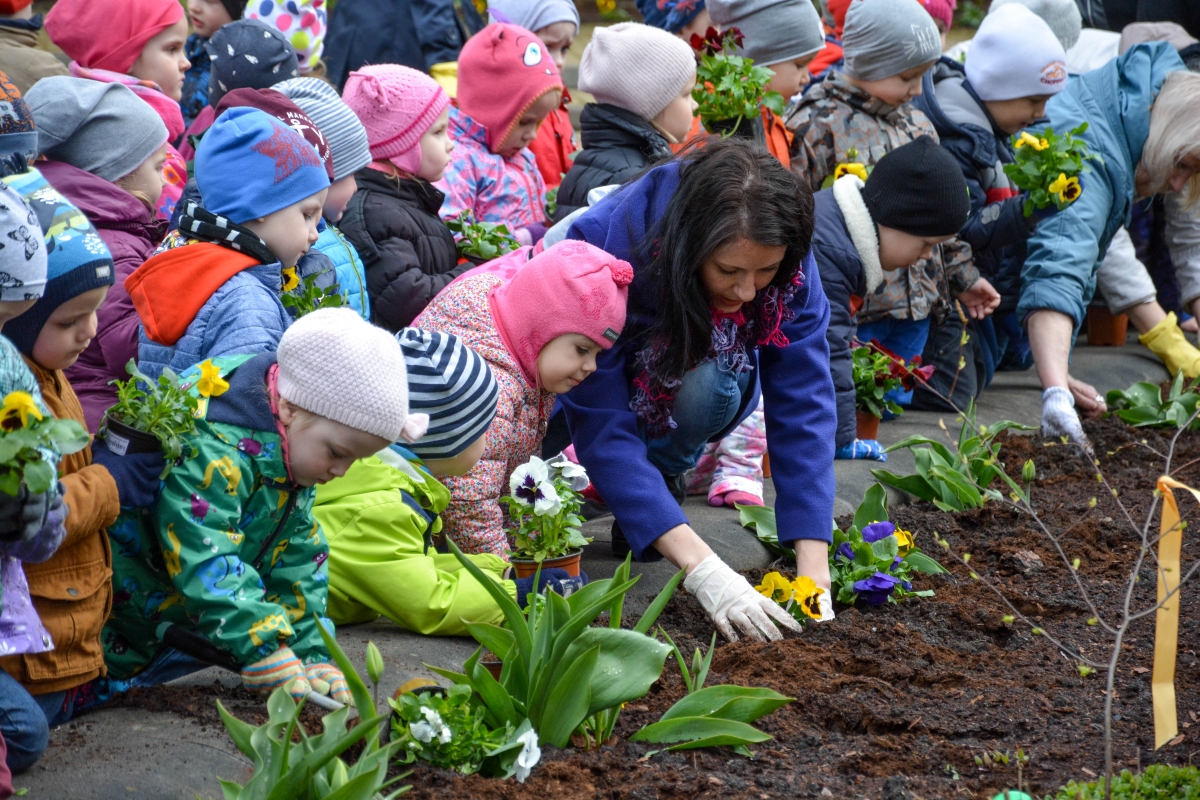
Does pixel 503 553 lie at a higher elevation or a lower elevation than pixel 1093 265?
higher

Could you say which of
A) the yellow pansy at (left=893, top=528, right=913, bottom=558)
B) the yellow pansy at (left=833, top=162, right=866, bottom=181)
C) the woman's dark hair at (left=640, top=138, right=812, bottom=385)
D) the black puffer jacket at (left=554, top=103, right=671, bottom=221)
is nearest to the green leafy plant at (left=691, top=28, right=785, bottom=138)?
the black puffer jacket at (left=554, top=103, right=671, bottom=221)

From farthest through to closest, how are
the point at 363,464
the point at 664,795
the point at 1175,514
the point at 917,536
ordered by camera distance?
the point at 917,536
the point at 363,464
the point at 1175,514
the point at 664,795

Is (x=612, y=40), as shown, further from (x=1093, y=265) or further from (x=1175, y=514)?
(x=1175, y=514)

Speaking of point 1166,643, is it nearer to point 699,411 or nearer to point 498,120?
point 699,411

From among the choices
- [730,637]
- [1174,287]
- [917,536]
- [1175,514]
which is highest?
[1175,514]

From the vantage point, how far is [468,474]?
317 centimetres

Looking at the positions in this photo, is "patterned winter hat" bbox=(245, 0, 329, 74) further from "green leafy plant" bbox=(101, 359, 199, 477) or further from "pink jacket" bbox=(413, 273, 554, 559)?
"green leafy plant" bbox=(101, 359, 199, 477)

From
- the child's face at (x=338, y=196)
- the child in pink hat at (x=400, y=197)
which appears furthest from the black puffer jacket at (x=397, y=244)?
the child's face at (x=338, y=196)

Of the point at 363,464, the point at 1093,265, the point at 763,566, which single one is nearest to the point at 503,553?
the point at 363,464

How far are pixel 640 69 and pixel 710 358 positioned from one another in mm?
1606

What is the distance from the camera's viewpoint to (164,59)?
4270 millimetres

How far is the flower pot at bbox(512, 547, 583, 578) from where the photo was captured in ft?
10.1

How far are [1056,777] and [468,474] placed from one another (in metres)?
1.56

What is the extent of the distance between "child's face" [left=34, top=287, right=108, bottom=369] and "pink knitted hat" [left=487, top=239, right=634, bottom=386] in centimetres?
116
